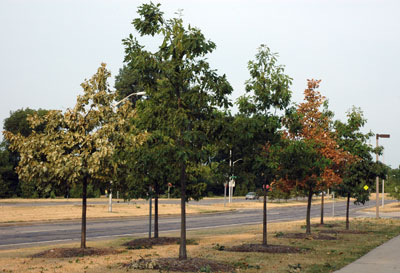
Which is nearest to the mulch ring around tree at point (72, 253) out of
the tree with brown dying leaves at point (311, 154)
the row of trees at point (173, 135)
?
the row of trees at point (173, 135)

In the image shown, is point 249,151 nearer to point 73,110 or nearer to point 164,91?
point 164,91

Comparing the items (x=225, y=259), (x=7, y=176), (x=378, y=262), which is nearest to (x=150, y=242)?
(x=225, y=259)

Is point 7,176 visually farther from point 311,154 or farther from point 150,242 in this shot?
point 311,154

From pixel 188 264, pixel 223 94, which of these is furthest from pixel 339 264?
pixel 223 94

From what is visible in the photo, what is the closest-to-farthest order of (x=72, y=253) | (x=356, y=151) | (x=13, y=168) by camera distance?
(x=72, y=253)
(x=356, y=151)
(x=13, y=168)

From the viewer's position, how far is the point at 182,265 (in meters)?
13.0

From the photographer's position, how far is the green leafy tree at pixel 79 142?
15.5 meters

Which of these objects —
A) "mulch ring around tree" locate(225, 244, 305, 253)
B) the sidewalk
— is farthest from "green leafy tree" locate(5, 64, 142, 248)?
the sidewalk

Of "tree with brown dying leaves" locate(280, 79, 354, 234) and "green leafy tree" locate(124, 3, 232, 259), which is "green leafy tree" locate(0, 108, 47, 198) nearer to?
"tree with brown dying leaves" locate(280, 79, 354, 234)

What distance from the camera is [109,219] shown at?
124ft

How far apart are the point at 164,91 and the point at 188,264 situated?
14.5 ft

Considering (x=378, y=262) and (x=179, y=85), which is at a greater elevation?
(x=179, y=85)

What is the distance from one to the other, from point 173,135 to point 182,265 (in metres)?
3.27

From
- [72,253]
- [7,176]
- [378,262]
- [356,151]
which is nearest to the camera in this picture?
[378,262]
